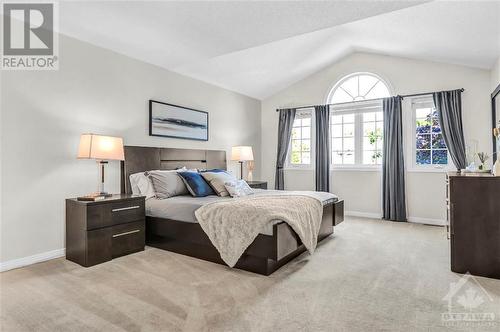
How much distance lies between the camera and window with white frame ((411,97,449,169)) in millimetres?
4777

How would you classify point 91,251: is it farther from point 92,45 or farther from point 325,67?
point 325,67


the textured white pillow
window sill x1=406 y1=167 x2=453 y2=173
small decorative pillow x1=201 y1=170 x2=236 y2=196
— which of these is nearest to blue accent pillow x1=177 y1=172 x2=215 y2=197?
small decorative pillow x1=201 y1=170 x2=236 y2=196

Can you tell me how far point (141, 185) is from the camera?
374 cm

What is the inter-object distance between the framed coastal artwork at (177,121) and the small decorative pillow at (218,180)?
0.94m

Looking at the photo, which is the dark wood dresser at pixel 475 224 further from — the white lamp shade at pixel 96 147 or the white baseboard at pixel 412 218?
the white lamp shade at pixel 96 147

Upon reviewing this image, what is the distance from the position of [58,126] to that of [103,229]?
1.25m

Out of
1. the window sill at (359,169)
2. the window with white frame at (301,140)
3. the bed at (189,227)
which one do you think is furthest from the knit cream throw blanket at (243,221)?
the window with white frame at (301,140)

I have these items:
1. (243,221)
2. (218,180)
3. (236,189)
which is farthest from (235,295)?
(218,180)

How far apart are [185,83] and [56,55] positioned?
187 centimetres

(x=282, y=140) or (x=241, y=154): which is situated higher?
(x=282, y=140)

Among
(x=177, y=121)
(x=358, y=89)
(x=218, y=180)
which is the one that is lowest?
(x=218, y=180)

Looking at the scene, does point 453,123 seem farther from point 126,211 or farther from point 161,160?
point 126,211

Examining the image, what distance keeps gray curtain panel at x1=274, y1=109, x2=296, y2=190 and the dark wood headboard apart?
1423mm

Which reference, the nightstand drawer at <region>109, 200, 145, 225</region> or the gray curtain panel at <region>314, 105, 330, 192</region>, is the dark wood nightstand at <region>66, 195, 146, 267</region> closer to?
the nightstand drawer at <region>109, 200, 145, 225</region>
